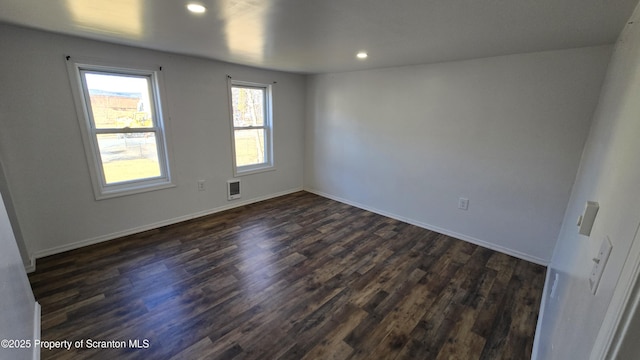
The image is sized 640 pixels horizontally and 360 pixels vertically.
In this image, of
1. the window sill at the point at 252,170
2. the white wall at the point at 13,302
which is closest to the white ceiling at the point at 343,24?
A: the white wall at the point at 13,302

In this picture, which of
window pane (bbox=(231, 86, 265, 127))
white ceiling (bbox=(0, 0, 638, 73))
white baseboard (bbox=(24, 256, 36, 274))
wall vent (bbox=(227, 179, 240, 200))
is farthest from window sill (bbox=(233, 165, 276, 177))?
white baseboard (bbox=(24, 256, 36, 274))

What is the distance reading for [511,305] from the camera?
2191 millimetres

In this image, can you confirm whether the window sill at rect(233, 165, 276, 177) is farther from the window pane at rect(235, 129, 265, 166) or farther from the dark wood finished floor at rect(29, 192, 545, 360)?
the dark wood finished floor at rect(29, 192, 545, 360)

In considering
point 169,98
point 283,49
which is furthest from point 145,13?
point 169,98

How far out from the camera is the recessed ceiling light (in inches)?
63.7

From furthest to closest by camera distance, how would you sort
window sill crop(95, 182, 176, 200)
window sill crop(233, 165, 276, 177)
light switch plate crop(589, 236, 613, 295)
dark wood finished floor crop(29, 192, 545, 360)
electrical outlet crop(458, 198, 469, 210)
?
window sill crop(233, 165, 276, 177), electrical outlet crop(458, 198, 469, 210), window sill crop(95, 182, 176, 200), dark wood finished floor crop(29, 192, 545, 360), light switch plate crop(589, 236, 613, 295)

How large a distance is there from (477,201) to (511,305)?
4.21 feet

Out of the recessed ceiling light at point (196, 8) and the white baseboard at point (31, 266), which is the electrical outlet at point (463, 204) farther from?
the white baseboard at point (31, 266)

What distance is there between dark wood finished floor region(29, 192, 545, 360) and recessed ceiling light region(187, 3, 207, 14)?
2176 millimetres

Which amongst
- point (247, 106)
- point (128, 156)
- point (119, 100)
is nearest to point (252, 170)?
point (247, 106)

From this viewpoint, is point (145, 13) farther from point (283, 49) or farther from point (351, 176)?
point (351, 176)

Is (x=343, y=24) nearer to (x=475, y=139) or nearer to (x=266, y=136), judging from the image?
(x=475, y=139)

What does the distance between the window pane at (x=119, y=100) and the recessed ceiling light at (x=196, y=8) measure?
1913 mm

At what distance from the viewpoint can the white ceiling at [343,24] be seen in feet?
5.07
